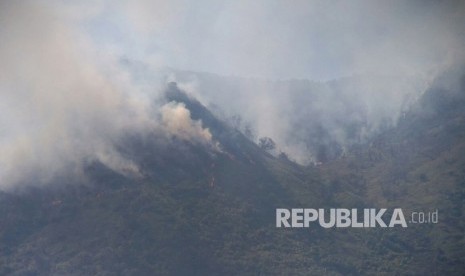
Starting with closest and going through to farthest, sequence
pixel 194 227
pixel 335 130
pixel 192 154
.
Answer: pixel 194 227
pixel 192 154
pixel 335 130

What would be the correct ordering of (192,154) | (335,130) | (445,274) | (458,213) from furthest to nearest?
(335,130), (192,154), (458,213), (445,274)

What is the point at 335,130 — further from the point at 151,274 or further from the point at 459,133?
the point at 151,274

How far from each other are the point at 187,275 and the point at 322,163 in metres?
71.4

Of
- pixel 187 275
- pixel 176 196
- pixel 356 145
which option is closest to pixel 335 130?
pixel 356 145

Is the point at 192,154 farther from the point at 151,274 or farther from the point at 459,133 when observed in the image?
the point at 459,133

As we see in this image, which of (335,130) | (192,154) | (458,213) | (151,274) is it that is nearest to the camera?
(151,274)

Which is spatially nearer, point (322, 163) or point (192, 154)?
point (192, 154)

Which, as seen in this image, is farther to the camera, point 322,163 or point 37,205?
point 322,163

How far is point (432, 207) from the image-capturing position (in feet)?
358

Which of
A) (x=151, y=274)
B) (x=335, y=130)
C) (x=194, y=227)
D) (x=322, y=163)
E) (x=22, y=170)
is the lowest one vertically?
(x=151, y=274)

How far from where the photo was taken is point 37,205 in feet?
331

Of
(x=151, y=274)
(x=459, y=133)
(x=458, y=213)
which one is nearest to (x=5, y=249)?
(x=151, y=274)

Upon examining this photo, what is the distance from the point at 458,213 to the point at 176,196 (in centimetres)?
4983

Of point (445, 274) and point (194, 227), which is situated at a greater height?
point (194, 227)
